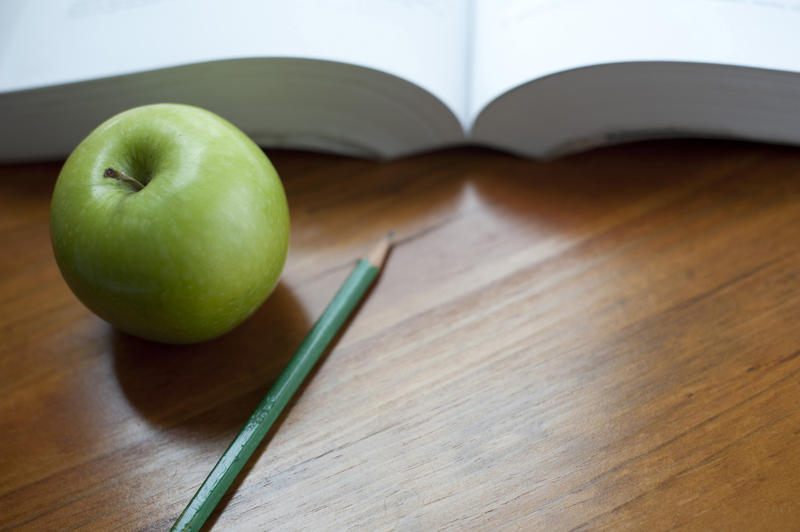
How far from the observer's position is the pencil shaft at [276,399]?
413 mm

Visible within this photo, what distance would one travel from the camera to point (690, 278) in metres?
0.54

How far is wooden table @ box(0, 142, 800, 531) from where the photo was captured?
43 cm

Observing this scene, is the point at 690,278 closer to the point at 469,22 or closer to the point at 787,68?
the point at 787,68

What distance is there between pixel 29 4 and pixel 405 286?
0.49 meters

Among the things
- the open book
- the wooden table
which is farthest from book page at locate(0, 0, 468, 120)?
the wooden table

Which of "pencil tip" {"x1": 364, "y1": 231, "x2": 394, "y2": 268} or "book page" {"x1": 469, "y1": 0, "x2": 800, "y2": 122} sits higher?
"book page" {"x1": 469, "y1": 0, "x2": 800, "y2": 122}

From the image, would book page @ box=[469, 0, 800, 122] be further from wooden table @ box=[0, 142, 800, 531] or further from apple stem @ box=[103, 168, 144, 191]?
apple stem @ box=[103, 168, 144, 191]

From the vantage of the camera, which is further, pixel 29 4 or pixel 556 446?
pixel 29 4

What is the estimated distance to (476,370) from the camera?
1.61ft

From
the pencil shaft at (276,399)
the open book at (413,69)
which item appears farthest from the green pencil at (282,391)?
the open book at (413,69)

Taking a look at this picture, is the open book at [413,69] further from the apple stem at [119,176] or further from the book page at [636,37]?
the apple stem at [119,176]

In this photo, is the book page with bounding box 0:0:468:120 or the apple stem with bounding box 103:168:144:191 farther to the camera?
the book page with bounding box 0:0:468:120

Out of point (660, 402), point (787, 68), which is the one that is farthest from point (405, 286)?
point (787, 68)

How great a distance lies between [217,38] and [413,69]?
0.60 ft
